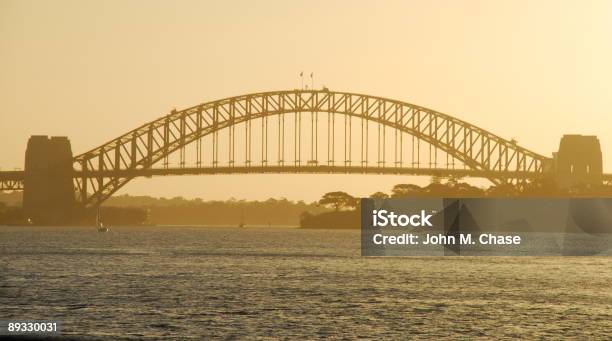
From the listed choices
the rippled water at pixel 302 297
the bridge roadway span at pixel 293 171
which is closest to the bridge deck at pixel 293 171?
the bridge roadway span at pixel 293 171

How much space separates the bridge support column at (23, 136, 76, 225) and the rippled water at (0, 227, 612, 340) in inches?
3456

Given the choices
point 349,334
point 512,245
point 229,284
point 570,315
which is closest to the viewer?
point 349,334

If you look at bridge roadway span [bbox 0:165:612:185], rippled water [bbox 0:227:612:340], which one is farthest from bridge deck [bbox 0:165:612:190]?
rippled water [bbox 0:227:612:340]

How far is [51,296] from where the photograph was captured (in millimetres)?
62688

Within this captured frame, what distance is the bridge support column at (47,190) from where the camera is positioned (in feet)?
624

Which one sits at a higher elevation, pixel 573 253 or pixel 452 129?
pixel 452 129

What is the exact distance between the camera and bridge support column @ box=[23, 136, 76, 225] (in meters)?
190

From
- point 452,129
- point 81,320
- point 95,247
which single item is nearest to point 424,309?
point 81,320

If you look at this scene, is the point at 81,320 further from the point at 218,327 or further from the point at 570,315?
the point at 570,315

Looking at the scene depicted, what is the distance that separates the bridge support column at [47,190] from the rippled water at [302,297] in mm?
87770

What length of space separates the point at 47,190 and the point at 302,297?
132635mm

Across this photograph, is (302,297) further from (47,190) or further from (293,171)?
(47,190)

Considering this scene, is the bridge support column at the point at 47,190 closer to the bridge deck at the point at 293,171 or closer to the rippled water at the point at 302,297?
the bridge deck at the point at 293,171

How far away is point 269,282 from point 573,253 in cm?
5603
